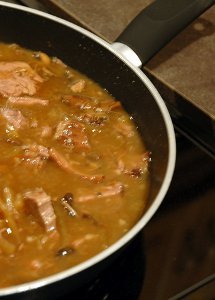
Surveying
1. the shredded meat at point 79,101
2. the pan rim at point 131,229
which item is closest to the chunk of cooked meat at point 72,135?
the shredded meat at point 79,101

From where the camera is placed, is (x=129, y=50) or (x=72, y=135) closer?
(x=72, y=135)

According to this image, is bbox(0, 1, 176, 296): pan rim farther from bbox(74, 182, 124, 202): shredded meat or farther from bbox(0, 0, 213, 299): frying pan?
bbox(74, 182, 124, 202): shredded meat

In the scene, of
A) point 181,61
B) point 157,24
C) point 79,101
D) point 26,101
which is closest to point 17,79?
point 26,101

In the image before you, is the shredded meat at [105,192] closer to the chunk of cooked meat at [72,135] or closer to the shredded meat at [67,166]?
the shredded meat at [67,166]

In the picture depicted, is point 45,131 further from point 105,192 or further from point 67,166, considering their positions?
point 105,192

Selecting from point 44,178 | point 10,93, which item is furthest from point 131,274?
point 10,93

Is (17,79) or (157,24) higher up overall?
(157,24)

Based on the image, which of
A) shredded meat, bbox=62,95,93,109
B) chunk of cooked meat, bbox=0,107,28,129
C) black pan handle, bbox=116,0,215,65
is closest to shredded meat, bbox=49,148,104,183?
chunk of cooked meat, bbox=0,107,28,129
